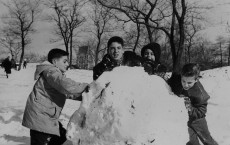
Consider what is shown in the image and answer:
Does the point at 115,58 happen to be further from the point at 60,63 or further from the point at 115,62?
the point at 60,63

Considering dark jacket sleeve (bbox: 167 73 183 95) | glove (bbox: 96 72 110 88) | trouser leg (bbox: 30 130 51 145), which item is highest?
glove (bbox: 96 72 110 88)

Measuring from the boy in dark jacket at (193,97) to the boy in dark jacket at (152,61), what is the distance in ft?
0.85

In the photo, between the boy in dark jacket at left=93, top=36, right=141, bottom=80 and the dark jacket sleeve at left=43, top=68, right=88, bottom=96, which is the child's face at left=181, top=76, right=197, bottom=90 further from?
the dark jacket sleeve at left=43, top=68, right=88, bottom=96

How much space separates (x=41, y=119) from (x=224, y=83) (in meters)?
10.9

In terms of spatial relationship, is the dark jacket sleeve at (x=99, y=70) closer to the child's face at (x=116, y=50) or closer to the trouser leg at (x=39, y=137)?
the child's face at (x=116, y=50)

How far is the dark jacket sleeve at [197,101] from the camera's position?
3720 mm

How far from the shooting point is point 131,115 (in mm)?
2627

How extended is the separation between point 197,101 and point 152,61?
711 millimetres

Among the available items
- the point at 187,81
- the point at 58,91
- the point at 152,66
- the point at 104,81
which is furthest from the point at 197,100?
the point at 58,91

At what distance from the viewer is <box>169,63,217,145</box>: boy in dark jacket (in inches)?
140

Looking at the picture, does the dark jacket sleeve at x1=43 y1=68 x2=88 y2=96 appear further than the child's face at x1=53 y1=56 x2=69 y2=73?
No

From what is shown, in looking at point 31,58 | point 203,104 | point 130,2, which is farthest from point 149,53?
point 31,58

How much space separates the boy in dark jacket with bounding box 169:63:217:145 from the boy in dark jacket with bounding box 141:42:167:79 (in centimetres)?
26

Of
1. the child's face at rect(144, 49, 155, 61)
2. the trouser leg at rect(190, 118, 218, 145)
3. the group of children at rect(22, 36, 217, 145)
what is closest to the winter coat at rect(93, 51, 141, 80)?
the group of children at rect(22, 36, 217, 145)
